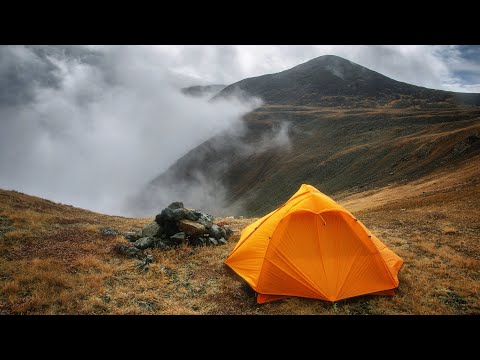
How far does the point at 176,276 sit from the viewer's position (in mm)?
11461

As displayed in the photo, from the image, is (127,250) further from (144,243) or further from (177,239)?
(177,239)

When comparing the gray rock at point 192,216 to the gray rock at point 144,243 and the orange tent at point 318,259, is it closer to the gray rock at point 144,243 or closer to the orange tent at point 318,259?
the gray rock at point 144,243

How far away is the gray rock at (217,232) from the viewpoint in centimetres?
1540

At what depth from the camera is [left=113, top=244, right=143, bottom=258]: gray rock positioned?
13055mm

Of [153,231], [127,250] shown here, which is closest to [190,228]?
[153,231]

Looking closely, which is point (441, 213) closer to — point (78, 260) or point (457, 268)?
point (457, 268)

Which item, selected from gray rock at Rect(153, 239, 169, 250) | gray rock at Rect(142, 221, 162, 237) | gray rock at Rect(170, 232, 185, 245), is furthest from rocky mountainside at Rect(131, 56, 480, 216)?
gray rock at Rect(153, 239, 169, 250)

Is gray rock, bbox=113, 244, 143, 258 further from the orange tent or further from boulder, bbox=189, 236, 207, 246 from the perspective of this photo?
the orange tent

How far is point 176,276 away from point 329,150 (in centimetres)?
7954

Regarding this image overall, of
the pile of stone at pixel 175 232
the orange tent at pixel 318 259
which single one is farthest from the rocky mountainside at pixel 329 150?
the pile of stone at pixel 175 232

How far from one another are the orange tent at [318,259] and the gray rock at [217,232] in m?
4.98

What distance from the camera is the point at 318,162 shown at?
78812 mm
